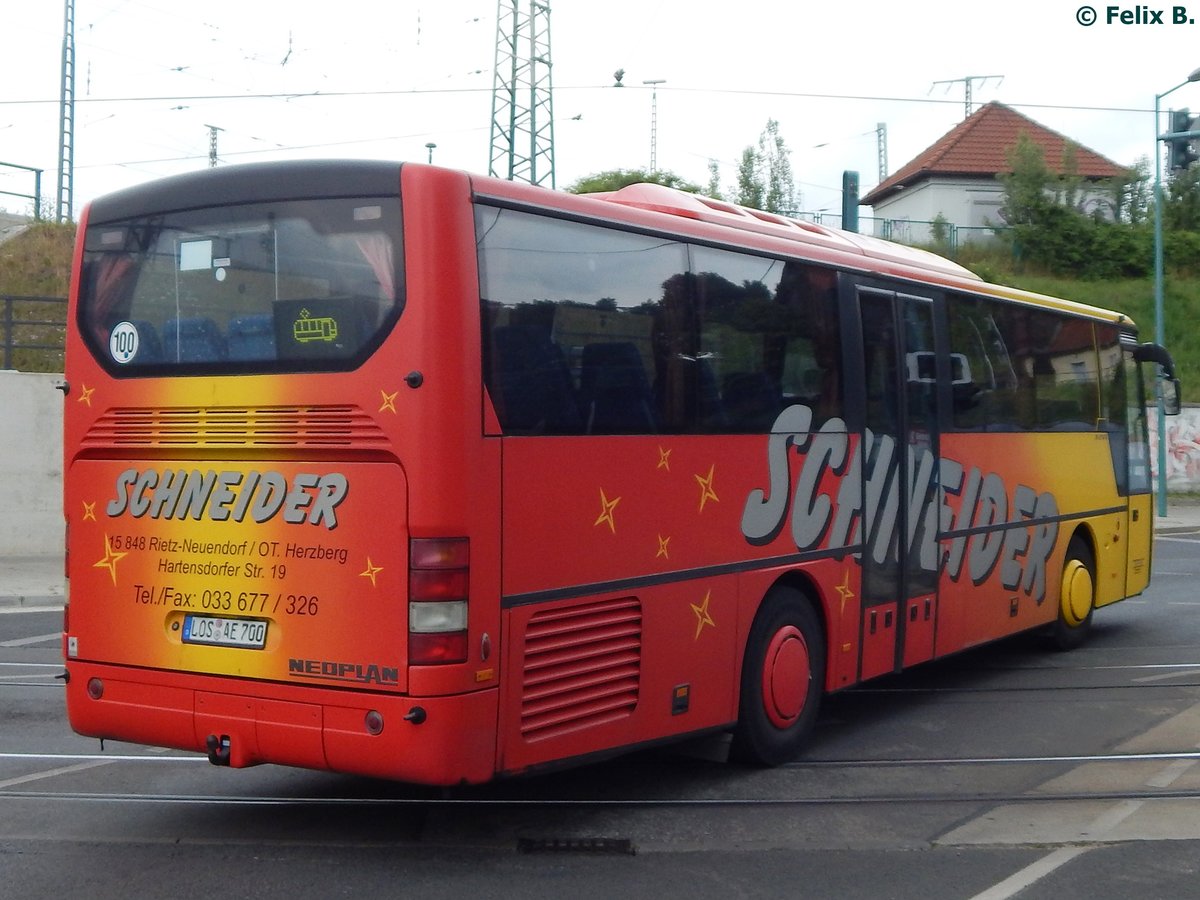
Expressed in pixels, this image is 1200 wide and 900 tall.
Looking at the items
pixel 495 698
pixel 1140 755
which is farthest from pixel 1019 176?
pixel 495 698

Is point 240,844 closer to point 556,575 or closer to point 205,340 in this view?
point 556,575

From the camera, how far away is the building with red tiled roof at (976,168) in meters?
54.6

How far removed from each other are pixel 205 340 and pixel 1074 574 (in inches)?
319

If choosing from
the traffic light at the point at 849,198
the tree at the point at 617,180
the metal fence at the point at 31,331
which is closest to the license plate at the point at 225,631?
the metal fence at the point at 31,331

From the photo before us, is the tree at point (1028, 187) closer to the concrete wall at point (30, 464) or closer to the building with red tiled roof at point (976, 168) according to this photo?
the building with red tiled roof at point (976, 168)

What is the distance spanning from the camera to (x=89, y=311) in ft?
21.9

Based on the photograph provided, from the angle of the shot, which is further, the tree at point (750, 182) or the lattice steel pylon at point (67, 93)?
the tree at point (750, 182)

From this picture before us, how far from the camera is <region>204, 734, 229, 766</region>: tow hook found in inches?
233

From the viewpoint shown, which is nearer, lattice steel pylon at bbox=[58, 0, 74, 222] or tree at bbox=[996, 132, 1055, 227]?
lattice steel pylon at bbox=[58, 0, 74, 222]

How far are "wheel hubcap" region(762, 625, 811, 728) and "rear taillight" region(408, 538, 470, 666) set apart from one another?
248 cm

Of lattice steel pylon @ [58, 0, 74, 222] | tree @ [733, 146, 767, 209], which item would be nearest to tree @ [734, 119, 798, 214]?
tree @ [733, 146, 767, 209]

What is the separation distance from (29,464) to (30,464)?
13mm

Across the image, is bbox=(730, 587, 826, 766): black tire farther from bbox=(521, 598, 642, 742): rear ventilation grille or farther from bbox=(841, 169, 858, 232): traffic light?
bbox=(841, 169, 858, 232): traffic light

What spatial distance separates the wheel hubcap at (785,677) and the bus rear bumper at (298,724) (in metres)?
2.27
